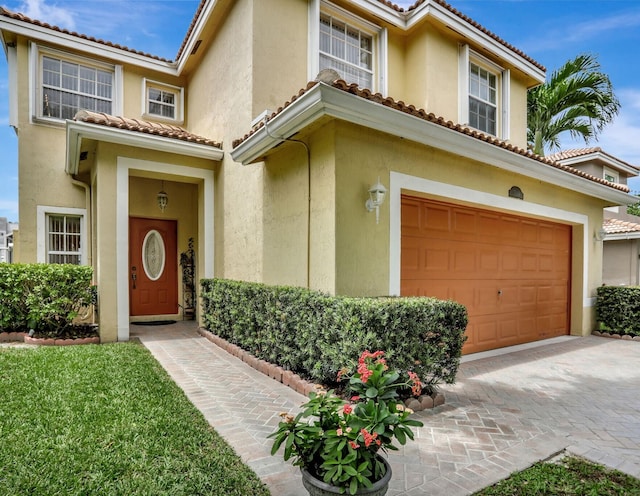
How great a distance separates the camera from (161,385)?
16.7ft

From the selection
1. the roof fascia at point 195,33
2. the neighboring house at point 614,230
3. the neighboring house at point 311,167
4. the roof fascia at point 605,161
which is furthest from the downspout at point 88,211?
the roof fascia at point 605,161

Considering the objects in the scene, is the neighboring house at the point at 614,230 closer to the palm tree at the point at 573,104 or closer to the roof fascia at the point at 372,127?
the palm tree at the point at 573,104

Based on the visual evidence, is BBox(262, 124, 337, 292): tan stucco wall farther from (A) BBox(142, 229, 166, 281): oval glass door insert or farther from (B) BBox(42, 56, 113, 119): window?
(B) BBox(42, 56, 113, 119): window

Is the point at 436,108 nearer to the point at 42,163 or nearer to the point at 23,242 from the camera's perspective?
the point at 42,163

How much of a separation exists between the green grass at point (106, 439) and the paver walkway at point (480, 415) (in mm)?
267

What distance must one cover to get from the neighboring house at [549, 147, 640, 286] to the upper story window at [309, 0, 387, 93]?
10071mm

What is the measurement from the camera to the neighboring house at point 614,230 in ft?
49.6

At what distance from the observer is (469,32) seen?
9578 mm

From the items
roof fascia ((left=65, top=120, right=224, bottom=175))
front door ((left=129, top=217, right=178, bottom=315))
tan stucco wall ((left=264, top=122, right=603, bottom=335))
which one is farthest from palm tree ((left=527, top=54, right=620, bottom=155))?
front door ((left=129, top=217, right=178, bottom=315))

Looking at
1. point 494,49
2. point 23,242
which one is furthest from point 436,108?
point 23,242

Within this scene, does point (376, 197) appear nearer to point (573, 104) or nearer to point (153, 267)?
point (153, 267)

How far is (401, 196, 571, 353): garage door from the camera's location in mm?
6547

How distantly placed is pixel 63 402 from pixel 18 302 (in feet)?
15.5

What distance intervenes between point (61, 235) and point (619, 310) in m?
15.2
